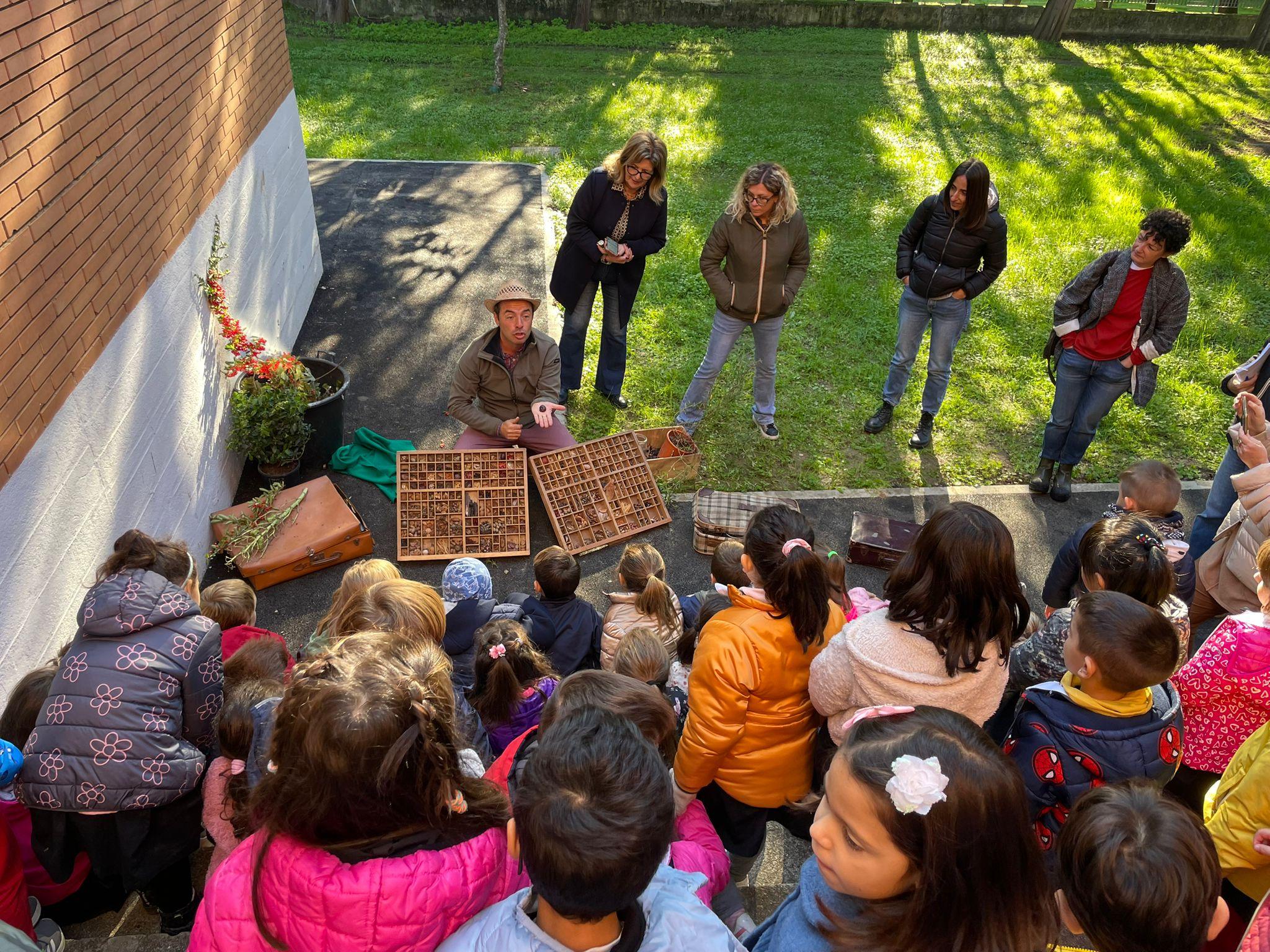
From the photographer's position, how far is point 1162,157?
1341 cm

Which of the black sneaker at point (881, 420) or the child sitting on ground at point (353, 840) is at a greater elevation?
the child sitting on ground at point (353, 840)

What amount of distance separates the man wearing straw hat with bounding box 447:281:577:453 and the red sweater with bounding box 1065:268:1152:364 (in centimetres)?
369

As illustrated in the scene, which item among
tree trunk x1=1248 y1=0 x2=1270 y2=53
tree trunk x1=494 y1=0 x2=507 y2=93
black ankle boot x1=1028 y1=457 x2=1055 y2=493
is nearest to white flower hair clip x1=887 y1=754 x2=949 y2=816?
black ankle boot x1=1028 y1=457 x2=1055 y2=493

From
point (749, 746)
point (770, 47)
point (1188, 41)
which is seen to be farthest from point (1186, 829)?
point (1188, 41)

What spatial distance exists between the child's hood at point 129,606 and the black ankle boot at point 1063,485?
599cm

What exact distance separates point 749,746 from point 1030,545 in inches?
156

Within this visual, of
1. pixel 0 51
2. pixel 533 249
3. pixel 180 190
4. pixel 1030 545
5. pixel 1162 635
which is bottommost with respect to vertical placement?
pixel 1030 545

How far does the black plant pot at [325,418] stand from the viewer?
6109mm

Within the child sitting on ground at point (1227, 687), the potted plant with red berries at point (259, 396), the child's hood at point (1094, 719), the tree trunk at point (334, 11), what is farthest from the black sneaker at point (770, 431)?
the tree trunk at point (334, 11)

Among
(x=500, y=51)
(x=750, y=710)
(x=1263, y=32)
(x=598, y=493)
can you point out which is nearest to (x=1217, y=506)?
(x=598, y=493)

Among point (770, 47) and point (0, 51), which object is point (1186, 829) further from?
point (770, 47)

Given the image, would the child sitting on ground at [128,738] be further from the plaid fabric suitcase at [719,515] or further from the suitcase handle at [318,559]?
the plaid fabric suitcase at [719,515]

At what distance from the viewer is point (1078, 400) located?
627cm

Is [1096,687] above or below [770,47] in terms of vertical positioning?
below
